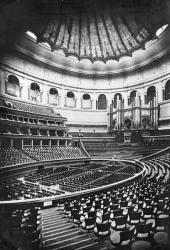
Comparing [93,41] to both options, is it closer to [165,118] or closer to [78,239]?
[165,118]

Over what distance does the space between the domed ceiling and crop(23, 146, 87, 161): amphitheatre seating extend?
365 cm

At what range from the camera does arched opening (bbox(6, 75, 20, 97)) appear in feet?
20.0

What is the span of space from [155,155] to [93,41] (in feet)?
11.5

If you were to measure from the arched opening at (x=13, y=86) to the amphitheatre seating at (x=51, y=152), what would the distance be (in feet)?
7.45

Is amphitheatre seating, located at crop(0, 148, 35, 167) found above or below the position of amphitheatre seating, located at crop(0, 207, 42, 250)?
above

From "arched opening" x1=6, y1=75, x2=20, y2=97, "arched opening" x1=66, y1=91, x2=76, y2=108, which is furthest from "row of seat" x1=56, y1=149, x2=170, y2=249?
"arched opening" x1=6, y1=75, x2=20, y2=97

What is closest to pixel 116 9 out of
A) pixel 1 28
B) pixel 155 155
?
pixel 1 28

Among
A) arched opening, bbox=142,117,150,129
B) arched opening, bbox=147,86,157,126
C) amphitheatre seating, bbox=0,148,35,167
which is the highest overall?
arched opening, bbox=147,86,157,126

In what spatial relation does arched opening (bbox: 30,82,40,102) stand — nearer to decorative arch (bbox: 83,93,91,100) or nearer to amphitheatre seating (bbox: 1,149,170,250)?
decorative arch (bbox: 83,93,91,100)

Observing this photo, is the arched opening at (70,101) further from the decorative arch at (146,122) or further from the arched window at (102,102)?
the decorative arch at (146,122)

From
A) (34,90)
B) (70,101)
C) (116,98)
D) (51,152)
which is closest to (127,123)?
(116,98)

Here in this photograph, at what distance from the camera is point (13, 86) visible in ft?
21.2

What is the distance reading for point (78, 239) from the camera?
373 cm

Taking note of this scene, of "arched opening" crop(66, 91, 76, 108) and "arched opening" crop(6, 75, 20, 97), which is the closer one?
"arched opening" crop(6, 75, 20, 97)
